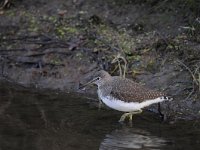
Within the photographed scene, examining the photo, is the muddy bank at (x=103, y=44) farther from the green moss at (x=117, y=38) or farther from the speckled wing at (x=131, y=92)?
the speckled wing at (x=131, y=92)

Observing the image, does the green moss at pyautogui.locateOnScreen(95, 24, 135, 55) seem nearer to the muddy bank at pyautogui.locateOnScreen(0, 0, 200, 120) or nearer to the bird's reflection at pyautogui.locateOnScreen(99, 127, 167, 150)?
the muddy bank at pyautogui.locateOnScreen(0, 0, 200, 120)

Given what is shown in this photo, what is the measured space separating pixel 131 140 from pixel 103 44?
138 inches

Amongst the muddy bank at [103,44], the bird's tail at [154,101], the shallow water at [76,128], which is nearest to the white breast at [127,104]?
the bird's tail at [154,101]

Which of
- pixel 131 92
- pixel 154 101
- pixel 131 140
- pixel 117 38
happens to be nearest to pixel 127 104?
pixel 131 92

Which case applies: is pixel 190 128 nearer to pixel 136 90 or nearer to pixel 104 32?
pixel 136 90

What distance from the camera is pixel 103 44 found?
12.1 m

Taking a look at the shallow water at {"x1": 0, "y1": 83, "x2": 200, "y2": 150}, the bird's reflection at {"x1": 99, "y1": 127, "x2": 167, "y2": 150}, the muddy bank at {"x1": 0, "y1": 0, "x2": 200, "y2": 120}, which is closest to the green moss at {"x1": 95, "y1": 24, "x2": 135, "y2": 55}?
the muddy bank at {"x1": 0, "y1": 0, "x2": 200, "y2": 120}

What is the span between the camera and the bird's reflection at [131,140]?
865 cm

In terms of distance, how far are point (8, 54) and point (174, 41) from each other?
3.16 metres

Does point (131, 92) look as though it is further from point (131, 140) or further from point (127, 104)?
point (131, 140)

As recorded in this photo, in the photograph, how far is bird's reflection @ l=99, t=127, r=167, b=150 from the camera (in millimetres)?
8648

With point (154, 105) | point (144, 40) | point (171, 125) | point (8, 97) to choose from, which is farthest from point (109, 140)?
point (144, 40)

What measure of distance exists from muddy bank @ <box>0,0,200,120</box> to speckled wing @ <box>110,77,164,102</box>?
2.02 ft

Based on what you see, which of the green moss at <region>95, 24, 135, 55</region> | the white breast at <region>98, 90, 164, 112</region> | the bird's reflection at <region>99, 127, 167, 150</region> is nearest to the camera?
the bird's reflection at <region>99, 127, 167, 150</region>
